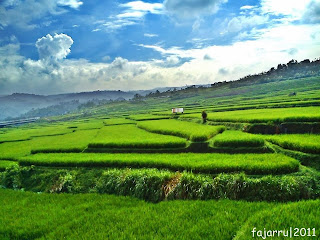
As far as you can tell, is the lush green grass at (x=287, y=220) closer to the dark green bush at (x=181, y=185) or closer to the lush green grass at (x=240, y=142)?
the dark green bush at (x=181, y=185)

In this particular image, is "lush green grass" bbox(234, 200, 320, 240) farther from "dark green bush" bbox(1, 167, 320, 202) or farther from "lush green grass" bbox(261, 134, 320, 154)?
"lush green grass" bbox(261, 134, 320, 154)

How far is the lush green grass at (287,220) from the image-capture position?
489cm

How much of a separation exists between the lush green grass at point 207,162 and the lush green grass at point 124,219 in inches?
74.6

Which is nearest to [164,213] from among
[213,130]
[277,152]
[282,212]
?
[282,212]

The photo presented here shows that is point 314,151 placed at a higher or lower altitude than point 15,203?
higher

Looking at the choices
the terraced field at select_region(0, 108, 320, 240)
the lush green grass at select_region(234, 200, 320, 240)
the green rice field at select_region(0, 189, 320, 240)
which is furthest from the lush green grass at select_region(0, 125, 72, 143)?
the lush green grass at select_region(234, 200, 320, 240)

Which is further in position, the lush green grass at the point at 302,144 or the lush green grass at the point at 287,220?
the lush green grass at the point at 302,144

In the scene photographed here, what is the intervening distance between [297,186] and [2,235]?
8.91m

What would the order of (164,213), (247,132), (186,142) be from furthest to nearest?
(247,132), (186,142), (164,213)

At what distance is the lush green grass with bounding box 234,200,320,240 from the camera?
489cm

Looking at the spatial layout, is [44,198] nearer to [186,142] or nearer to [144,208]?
[144,208]

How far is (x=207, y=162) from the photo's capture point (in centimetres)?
955

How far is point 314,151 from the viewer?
8969 millimetres

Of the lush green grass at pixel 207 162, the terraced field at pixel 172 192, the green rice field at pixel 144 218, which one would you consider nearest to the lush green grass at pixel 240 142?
the terraced field at pixel 172 192
